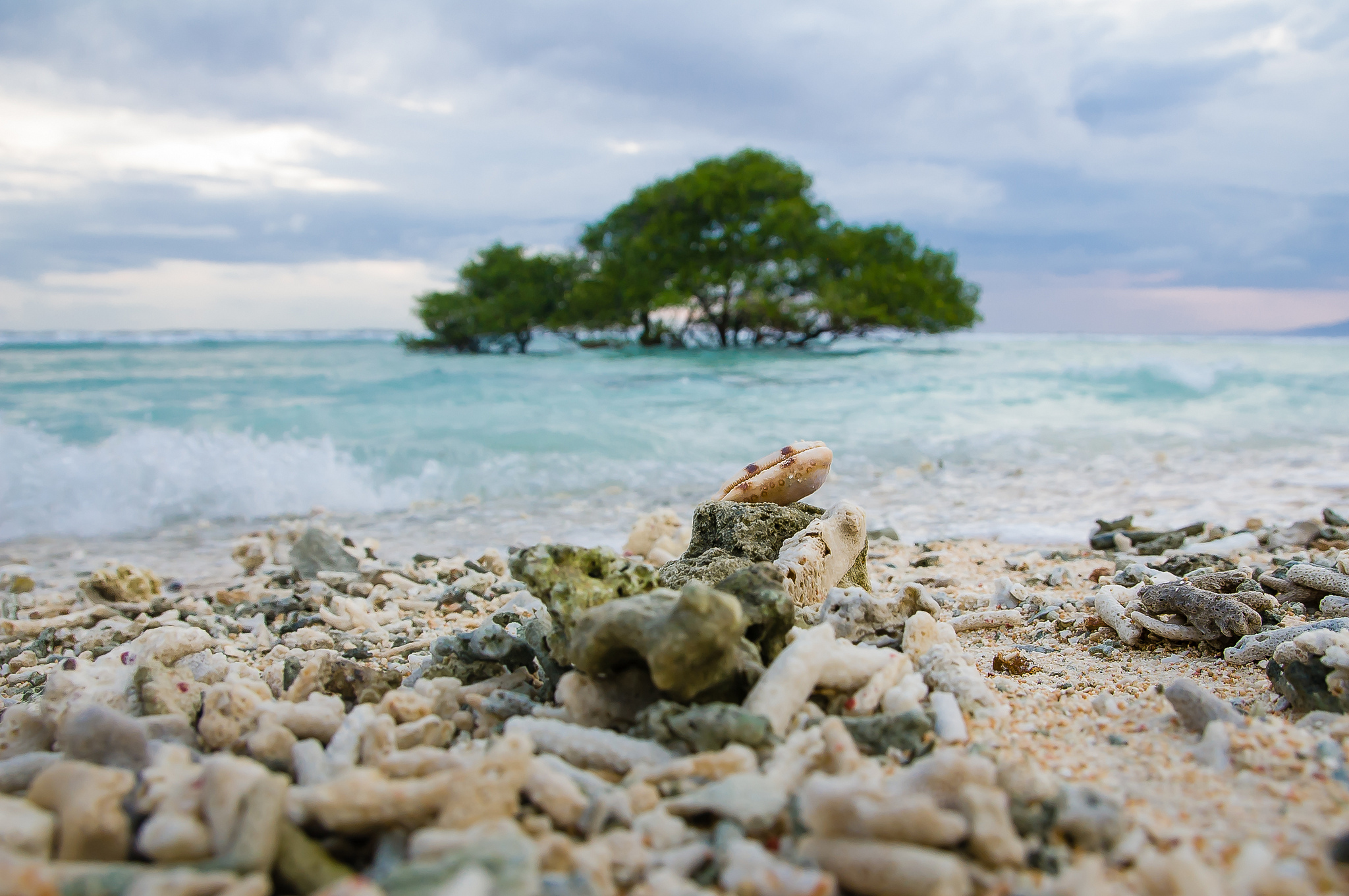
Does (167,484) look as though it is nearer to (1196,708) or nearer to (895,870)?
(895,870)

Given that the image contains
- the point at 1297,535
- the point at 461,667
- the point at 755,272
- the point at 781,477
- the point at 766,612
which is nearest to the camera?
the point at 766,612

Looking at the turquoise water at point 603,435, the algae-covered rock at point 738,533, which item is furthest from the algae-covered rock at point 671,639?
→ the turquoise water at point 603,435

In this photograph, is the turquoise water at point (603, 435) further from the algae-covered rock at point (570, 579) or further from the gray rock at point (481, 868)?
the gray rock at point (481, 868)

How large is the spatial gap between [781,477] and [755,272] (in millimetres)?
26946

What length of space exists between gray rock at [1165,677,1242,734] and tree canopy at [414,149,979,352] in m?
26.1

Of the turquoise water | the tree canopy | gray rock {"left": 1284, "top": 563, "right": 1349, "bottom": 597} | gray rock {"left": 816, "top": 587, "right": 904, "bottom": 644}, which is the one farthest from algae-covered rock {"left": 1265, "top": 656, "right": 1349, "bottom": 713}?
the tree canopy

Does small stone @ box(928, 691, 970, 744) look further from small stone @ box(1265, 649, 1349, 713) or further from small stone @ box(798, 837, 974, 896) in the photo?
small stone @ box(1265, 649, 1349, 713)

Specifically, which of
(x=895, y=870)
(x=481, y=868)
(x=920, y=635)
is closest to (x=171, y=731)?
(x=481, y=868)

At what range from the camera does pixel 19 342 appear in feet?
161

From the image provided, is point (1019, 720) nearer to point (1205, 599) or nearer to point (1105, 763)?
point (1105, 763)

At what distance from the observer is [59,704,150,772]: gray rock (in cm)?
168

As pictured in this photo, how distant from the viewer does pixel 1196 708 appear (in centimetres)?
182

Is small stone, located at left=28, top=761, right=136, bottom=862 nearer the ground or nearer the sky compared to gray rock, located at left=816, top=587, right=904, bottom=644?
nearer the ground

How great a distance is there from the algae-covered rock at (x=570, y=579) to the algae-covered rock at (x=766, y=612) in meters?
0.27
